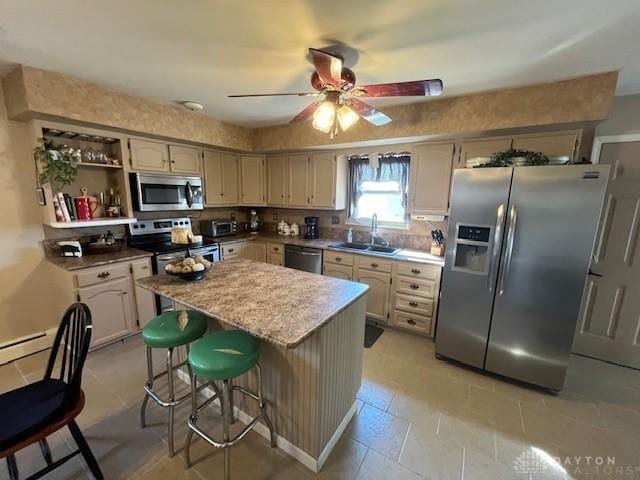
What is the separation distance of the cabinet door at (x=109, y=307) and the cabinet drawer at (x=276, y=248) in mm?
1779

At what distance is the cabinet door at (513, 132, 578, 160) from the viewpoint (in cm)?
238

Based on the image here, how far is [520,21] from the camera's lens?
1.47m

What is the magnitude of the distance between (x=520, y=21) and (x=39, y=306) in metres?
4.49

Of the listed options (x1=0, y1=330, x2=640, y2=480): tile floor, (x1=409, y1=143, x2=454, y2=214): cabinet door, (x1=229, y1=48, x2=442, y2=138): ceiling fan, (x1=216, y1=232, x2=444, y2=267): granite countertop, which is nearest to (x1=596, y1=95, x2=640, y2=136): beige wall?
(x1=409, y1=143, x2=454, y2=214): cabinet door

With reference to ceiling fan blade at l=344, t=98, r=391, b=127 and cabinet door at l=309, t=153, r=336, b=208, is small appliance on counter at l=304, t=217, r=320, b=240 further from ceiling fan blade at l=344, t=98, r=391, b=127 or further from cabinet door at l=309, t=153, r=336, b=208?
ceiling fan blade at l=344, t=98, r=391, b=127

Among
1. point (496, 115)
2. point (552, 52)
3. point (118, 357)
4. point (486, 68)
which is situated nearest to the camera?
point (552, 52)

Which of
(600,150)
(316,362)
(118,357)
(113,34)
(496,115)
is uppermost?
(113,34)

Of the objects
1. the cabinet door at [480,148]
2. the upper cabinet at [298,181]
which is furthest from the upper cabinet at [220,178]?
the cabinet door at [480,148]

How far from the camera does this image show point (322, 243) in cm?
376

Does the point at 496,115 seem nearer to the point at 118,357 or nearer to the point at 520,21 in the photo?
the point at 520,21

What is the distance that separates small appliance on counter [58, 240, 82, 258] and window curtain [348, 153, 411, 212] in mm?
3168

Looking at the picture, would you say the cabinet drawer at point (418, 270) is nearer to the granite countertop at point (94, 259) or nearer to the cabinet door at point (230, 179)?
the cabinet door at point (230, 179)

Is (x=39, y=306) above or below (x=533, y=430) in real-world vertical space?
above

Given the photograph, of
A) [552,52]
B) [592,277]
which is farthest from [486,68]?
[592,277]
